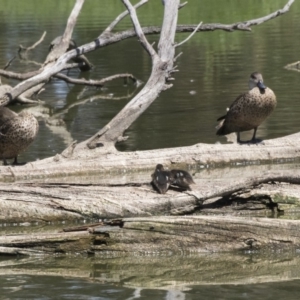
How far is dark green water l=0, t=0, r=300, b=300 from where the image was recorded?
664cm

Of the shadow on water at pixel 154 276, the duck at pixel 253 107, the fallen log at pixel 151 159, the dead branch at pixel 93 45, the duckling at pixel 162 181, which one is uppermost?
the dead branch at pixel 93 45

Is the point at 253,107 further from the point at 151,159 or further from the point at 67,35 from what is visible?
the point at 67,35

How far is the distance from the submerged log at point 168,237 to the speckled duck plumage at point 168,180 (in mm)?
1125

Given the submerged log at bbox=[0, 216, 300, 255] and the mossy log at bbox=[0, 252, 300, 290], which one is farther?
the submerged log at bbox=[0, 216, 300, 255]

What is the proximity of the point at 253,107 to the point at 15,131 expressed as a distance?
2907 millimetres

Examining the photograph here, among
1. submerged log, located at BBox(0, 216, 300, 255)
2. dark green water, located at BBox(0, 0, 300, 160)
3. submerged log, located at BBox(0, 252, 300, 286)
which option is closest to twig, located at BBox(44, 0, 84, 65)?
dark green water, located at BBox(0, 0, 300, 160)

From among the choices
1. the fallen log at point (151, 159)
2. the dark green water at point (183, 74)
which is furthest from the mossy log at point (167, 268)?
the dark green water at point (183, 74)

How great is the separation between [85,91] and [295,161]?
28.7 ft

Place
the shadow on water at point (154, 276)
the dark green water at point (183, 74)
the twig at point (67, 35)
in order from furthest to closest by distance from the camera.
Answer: the dark green water at point (183, 74) < the twig at point (67, 35) < the shadow on water at point (154, 276)

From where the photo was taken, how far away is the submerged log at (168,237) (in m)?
7.41

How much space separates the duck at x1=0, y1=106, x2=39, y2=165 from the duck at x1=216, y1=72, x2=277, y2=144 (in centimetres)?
252

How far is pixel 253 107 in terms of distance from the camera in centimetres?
1174

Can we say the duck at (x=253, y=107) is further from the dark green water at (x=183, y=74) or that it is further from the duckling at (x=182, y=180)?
the duckling at (x=182, y=180)

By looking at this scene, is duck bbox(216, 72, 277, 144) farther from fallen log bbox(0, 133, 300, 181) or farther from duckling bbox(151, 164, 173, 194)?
duckling bbox(151, 164, 173, 194)
